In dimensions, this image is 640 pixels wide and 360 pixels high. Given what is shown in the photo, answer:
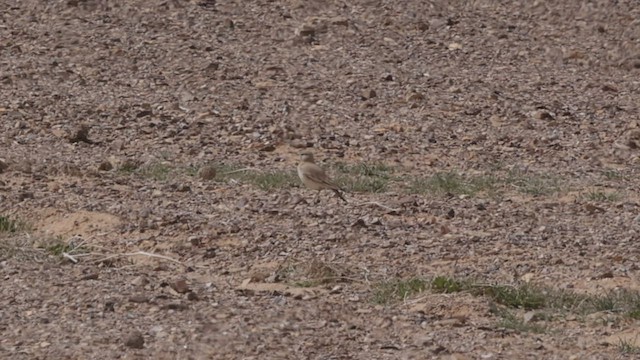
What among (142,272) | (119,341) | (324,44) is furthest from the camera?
(324,44)

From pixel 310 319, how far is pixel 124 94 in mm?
5374

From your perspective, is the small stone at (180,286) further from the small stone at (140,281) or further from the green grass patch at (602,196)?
the green grass patch at (602,196)

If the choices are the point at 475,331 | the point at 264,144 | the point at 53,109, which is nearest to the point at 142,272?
the point at 475,331

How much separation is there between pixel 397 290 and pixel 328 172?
2700 millimetres

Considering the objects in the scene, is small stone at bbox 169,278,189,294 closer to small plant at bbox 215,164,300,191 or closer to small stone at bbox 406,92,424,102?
small plant at bbox 215,164,300,191

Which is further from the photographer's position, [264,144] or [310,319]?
[264,144]

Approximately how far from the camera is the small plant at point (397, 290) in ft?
21.6

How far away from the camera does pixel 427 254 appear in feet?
24.1

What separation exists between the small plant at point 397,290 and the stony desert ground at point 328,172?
14mm

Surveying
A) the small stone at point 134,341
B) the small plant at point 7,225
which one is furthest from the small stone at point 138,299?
the small plant at point 7,225

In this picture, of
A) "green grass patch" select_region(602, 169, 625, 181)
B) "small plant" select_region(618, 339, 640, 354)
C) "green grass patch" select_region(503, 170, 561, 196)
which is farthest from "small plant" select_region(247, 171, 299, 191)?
"small plant" select_region(618, 339, 640, 354)

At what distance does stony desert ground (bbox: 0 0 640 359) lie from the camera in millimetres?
6184

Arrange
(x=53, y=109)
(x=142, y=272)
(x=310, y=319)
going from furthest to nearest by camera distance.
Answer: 1. (x=53, y=109)
2. (x=142, y=272)
3. (x=310, y=319)

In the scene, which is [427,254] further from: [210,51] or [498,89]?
[210,51]
